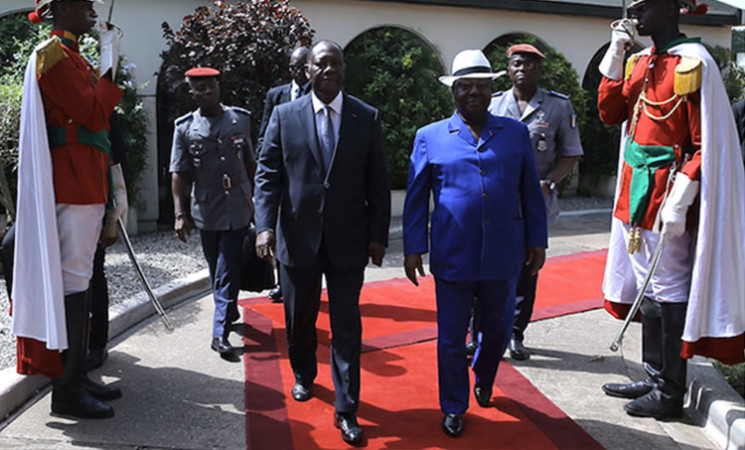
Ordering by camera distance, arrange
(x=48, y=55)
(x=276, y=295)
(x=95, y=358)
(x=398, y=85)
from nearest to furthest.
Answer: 1. (x=48, y=55)
2. (x=95, y=358)
3. (x=276, y=295)
4. (x=398, y=85)

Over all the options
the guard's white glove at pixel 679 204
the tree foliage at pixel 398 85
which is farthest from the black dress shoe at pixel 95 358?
the tree foliage at pixel 398 85

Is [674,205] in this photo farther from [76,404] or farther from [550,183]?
[76,404]

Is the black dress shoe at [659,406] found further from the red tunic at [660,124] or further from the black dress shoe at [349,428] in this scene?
the black dress shoe at [349,428]

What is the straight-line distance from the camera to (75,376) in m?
4.04

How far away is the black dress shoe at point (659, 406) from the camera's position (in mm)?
4133

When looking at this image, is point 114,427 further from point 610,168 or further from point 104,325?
point 610,168

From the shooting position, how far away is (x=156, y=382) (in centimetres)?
462

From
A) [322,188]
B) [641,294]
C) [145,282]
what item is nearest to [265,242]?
[322,188]

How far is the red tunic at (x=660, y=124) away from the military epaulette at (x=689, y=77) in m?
0.08

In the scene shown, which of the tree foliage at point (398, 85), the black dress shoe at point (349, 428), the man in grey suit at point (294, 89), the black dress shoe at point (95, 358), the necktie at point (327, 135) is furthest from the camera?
the tree foliage at point (398, 85)

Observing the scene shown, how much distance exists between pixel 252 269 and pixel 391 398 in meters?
1.67

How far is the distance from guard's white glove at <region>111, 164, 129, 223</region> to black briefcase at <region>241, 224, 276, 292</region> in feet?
3.88

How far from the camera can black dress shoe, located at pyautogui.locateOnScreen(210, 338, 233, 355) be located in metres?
5.05

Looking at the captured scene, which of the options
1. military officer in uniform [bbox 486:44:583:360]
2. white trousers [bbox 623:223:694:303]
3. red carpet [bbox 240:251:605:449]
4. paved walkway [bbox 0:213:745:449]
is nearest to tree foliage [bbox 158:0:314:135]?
red carpet [bbox 240:251:605:449]
